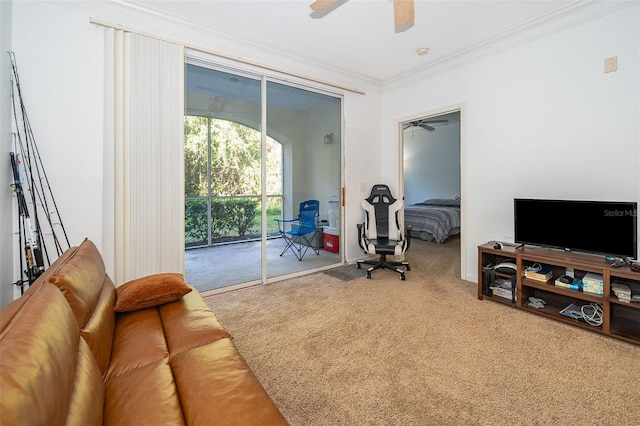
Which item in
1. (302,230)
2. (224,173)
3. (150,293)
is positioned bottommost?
(150,293)

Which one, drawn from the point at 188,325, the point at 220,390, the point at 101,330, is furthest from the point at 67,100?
the point at 220,390

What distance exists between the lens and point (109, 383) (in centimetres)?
114

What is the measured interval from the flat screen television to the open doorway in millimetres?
3223

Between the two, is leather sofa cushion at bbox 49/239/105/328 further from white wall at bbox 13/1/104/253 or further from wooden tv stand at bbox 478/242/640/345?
wooden tv stand at bbox 478/242/640/345

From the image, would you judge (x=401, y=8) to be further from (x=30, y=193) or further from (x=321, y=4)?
(x=30, y=193)

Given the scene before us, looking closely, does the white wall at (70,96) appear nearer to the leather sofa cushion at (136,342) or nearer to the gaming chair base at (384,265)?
the leather sofa cushion at (136,342)

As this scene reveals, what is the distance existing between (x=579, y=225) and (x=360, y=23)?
2.89 m

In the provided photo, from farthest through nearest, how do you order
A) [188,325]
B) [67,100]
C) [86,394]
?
1. [67,100]
2. [188,325]
3. [86,394]

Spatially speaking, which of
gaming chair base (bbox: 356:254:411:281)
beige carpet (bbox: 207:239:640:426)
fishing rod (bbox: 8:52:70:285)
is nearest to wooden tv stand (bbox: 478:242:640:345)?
beige carpet (bbox: 207:239:640:426)

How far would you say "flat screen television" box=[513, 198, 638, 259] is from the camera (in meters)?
2.31

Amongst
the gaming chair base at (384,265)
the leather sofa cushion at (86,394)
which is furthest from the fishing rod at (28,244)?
the gaming chair base at (384,265)

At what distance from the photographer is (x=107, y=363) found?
4.13ft

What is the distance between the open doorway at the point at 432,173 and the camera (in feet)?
20.7

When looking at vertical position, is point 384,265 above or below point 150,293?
below
